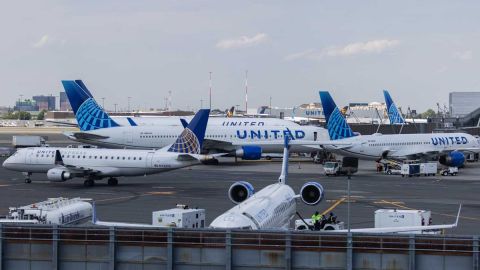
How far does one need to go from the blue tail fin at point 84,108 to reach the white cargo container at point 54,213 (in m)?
56.6

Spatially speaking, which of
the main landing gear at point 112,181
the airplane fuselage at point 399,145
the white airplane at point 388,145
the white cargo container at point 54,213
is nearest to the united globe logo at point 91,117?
the main landing gear at point 112,181

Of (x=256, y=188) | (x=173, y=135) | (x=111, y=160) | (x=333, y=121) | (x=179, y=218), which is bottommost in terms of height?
(x=256, y=188)

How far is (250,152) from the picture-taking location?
105 metres

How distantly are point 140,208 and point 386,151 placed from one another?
153ft

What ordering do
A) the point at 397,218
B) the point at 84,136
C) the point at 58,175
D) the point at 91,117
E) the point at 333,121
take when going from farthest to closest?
1. the point at 84,136
2. the point at 91,117
3. the point at 333,121
4. the point at 58,175
5. the point at 397,218

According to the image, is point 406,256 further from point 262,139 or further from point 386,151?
point 262,139

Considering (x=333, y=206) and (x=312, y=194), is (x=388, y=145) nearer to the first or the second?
(x=333, y=206)

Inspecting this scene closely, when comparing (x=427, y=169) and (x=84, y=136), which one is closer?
(x=427, y=169)

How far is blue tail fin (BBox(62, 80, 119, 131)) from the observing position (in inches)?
3917

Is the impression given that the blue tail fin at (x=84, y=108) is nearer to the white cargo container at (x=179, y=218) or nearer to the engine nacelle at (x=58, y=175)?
the engine nacelle at (x=58, y=175)

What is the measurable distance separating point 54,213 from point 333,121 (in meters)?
60.8

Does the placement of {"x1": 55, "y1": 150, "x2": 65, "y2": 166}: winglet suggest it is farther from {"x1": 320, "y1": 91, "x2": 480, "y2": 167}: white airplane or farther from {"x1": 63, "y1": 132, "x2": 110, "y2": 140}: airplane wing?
{"x1": 320, "y1": 91, "x2": 480, "y2": 167}: white airplane

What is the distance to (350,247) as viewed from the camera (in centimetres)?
2648

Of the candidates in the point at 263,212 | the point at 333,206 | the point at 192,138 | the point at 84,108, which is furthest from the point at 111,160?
the point at 263,212
